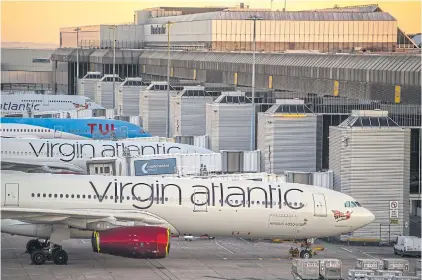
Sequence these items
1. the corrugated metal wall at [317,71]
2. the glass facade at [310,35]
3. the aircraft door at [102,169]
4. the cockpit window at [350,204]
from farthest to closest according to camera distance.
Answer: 1. the glass facade at [310,35]
2. the aircraft door at [102,169]
3. the corrugated metal wall at [317,71]
4. the cockpit window at [350,204]

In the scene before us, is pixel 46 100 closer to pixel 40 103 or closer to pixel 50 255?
pixel 40 103

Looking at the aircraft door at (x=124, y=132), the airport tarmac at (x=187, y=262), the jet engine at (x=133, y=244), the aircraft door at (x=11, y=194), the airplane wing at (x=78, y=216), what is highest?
the aircraft door at (x=124, y=132)

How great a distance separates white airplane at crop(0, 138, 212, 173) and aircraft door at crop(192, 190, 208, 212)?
22.4m

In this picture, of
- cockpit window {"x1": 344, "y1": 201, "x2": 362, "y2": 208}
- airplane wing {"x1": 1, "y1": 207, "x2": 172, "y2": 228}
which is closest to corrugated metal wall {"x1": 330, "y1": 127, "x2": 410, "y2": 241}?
cockpit window {"x1": 344, "y1": 201, "x2": 362, "y2": 208}

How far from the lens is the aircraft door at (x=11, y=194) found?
53938 mm

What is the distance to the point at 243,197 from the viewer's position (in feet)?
184

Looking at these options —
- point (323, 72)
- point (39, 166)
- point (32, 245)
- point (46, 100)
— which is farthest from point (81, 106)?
point (32, 245)

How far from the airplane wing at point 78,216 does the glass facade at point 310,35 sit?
268 ft

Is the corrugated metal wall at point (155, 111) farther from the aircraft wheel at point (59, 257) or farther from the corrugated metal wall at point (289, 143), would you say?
the aircraft wheel at point (59, 257)

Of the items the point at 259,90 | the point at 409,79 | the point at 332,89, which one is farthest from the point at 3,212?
the point at 259,90

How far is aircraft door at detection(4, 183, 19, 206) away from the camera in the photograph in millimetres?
53938

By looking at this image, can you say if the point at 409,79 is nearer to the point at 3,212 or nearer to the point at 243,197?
the point at 243,197

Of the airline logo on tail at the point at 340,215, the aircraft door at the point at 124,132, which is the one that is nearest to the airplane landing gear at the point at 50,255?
the airline logo on tail at the point at 340,215

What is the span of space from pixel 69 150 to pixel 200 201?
1005 inches
